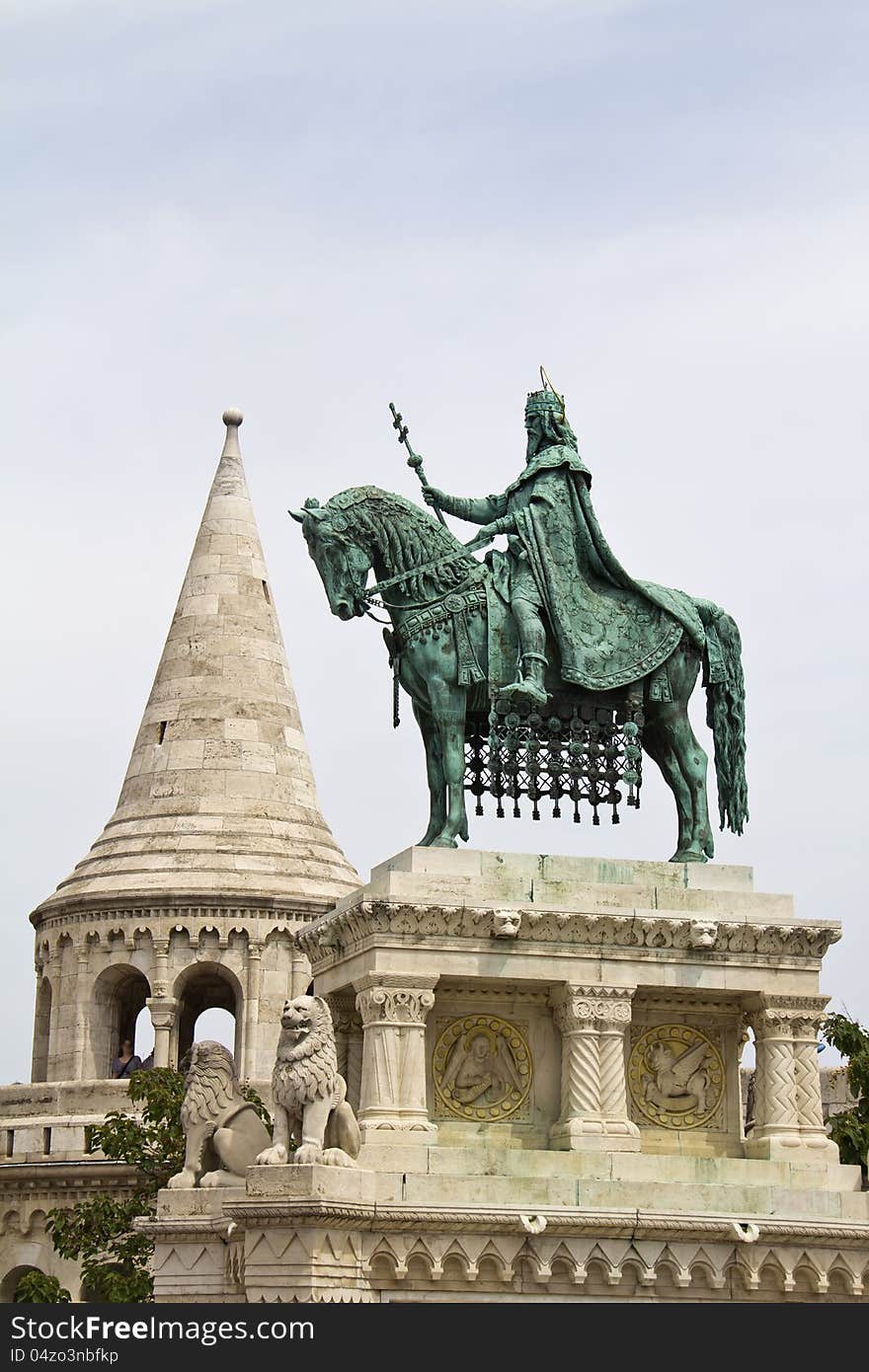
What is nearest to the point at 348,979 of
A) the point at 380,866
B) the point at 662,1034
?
the point at 380,866

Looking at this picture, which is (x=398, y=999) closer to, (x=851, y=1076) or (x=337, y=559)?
(x=337, y=559)

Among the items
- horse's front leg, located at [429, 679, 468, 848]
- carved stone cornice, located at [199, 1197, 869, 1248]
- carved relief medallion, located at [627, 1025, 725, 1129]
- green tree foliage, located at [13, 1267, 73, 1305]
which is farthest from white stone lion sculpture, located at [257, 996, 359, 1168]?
green tree foliage, located at [13, 1267, 73, 1305]

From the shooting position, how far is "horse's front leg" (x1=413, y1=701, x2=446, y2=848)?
84.1ft

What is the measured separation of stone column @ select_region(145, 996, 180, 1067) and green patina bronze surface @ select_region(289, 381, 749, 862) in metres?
26.8

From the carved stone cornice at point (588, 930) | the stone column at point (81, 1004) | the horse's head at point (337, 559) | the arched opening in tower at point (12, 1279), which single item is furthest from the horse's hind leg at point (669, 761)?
the stone column at point (81, 1004)

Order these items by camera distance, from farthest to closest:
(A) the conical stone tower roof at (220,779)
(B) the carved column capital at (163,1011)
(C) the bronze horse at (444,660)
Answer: (A) the conical stone tower roof at (220,779)
(B) the carved column capital at (163,1011)
(C) the bronze horse at (444,660)

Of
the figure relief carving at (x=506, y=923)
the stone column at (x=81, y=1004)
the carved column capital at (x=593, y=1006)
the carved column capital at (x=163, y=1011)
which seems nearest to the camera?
the figure relief carving at (x=506, y=923)

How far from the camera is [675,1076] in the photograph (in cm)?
2575

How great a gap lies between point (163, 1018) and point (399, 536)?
27.7 m

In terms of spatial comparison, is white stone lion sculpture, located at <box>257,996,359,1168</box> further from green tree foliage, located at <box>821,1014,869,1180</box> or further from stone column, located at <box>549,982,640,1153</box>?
green tree foliage, located at <box>821,1014,869,1180</box>

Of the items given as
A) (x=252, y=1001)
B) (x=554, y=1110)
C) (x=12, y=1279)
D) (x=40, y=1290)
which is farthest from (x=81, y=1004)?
(x=554, y=1110)

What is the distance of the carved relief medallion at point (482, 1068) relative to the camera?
25.0 m

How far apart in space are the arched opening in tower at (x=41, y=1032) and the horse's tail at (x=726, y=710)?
29.4m

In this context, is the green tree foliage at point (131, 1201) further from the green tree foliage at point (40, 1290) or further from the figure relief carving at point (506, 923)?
the figure relief carving at point (506, 923)
